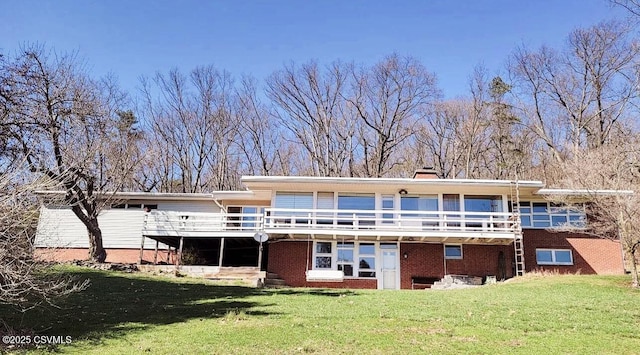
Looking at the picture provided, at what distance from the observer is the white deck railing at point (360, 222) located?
19906 mm

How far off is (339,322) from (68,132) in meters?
12.6

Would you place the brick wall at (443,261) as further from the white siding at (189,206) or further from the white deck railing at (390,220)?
the white siding at (189,206)

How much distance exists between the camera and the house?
2011 cm

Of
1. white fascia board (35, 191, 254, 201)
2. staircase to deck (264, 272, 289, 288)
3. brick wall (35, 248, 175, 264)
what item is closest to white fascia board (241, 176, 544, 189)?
white fascia board (35, 191, 254, 201)

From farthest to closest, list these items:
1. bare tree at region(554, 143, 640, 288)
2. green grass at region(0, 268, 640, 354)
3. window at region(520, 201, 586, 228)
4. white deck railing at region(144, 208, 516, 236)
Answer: window at region(520, 201, 586, 228) < white deck railing at region(144, 208, 516, 236) < bare tree at region(554, 143, 640, 288) < green grass at region(0, 268, 640, 354)

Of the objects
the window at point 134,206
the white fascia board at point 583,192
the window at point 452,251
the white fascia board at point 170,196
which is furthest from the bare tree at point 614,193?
the window at point 134,206

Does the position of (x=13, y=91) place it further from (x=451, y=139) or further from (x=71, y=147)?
(x=451, y=139)

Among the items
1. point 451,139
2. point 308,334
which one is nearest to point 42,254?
point 308,334

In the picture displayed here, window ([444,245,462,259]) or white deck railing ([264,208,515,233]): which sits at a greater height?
white deck railing ([264,208,515,233])

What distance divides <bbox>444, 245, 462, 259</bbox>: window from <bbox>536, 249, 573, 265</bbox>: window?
3.44 meters

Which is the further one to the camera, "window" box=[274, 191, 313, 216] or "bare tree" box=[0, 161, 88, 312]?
"window" box=[274, 191, 313, 216]

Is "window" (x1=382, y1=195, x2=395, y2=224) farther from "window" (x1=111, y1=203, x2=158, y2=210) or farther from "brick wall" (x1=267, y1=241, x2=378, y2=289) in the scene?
"window" (x1=111, y1=203, x2=158, y2=210)

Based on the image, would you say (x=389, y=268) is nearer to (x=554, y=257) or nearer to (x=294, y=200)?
(x=294, y=200)

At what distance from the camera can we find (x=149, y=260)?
24.6 m
